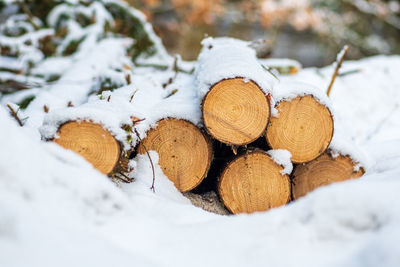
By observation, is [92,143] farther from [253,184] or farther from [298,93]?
[298,93]

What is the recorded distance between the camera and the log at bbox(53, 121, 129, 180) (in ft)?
4.83

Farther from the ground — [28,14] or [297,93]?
[297,93]

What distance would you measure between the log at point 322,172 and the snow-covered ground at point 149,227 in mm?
507

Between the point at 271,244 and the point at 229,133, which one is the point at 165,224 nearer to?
the point at 271,244

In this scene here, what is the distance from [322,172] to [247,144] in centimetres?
53

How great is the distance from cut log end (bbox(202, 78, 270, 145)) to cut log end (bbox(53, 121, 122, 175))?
515 millimetres

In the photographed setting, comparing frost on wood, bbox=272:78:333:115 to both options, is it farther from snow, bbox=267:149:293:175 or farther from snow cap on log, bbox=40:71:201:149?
snow cap on log, bbox=40:71:201:149

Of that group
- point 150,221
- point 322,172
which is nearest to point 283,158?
point 322,172

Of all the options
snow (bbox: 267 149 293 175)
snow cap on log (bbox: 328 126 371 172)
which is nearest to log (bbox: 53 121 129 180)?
snow (bbox: 267 149 293 175)

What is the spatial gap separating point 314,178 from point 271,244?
94cm

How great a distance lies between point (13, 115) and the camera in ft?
5.74

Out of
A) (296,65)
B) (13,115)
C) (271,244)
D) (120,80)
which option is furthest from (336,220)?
(296,65)

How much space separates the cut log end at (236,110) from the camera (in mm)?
1595

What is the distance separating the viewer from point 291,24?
23.3 feet
